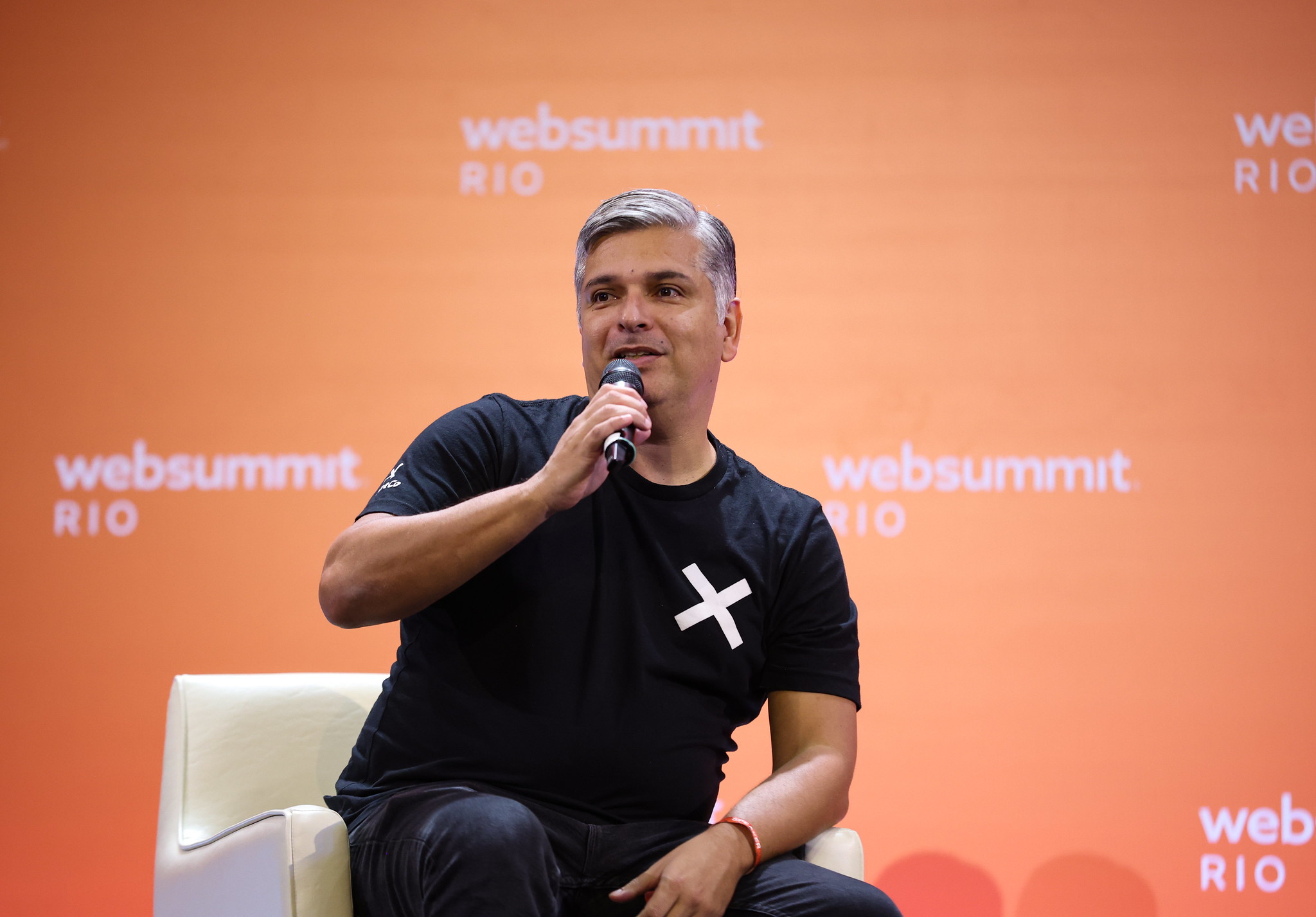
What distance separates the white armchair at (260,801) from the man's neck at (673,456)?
19.9 inches

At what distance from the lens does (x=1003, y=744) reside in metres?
2.38

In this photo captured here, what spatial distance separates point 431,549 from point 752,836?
0.49 meters

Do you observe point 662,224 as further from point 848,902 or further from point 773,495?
point 848,902

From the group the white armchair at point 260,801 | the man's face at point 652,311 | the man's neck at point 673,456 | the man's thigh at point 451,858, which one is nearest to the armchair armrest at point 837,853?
the white armchair at point 260,801

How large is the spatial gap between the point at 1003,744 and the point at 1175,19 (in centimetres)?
169

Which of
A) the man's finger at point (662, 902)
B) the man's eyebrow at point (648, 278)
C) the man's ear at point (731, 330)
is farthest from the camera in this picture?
the man's ear at point (731, 330)

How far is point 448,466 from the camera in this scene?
4.46ft

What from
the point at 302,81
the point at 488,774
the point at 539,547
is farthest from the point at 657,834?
the point at 302,81

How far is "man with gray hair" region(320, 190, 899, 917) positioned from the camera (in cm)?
117

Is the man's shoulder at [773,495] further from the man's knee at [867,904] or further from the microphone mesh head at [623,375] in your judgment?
the man's knee at [867,904]


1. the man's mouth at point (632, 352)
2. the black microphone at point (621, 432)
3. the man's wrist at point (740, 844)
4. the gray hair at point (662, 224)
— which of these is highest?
the gray hair at point (662, 224)

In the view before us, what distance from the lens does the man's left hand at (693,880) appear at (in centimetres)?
113

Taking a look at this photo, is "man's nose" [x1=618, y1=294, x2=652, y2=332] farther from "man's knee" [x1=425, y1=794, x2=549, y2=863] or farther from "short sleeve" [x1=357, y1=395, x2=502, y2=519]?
"man's knee" [x1=425, y1=794, x2=549, y2=863]

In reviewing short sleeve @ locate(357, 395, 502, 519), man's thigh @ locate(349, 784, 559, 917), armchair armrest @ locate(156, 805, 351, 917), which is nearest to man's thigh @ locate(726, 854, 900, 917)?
man's thigh @ locate(349, 784, 559, 917)
